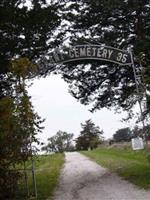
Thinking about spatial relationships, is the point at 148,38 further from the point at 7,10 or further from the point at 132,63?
the point at 7,10

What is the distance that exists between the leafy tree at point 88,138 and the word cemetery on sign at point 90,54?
76.5m

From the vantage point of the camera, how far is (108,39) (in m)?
28.9

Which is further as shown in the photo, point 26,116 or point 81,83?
point 81,83

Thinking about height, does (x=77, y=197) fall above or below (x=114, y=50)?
below

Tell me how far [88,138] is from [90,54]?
277 feet

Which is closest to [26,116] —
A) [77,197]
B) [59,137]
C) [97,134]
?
[77,197]

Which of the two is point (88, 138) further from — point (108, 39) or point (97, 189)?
point (97, 189)

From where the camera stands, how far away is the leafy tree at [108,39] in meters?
27.8

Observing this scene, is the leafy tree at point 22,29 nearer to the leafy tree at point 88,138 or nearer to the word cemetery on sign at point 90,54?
the word cemetery on sign at point 90,54

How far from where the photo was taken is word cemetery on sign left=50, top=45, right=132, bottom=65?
2616 cm

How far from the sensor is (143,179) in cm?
2505

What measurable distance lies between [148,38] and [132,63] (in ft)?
9.61

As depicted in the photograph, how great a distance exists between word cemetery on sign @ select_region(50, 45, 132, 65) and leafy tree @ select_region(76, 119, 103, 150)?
76518mm

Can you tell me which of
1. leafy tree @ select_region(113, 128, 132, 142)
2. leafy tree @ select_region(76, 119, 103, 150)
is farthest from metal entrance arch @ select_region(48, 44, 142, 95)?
leafy tree @ select_region(76, 119, 103, 150)
